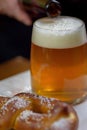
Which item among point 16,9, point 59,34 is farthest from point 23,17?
point 59,34

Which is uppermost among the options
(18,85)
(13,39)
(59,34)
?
(59,34)

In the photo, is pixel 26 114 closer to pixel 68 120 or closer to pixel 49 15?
pixel 68 120

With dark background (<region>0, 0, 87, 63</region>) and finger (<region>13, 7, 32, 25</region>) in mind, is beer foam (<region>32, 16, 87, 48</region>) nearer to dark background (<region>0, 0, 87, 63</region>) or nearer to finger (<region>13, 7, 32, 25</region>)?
finger (<region>13, 7, 32, 25</region>)

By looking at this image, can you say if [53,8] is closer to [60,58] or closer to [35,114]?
[60,58]

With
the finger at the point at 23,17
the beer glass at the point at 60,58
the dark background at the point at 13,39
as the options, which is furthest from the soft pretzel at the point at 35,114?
the dark background at the point at 13,39

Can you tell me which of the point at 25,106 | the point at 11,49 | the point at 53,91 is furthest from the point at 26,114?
the point at 11,49

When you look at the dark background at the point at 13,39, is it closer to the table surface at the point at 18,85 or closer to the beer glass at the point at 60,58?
the table surface at the point at 18,85
